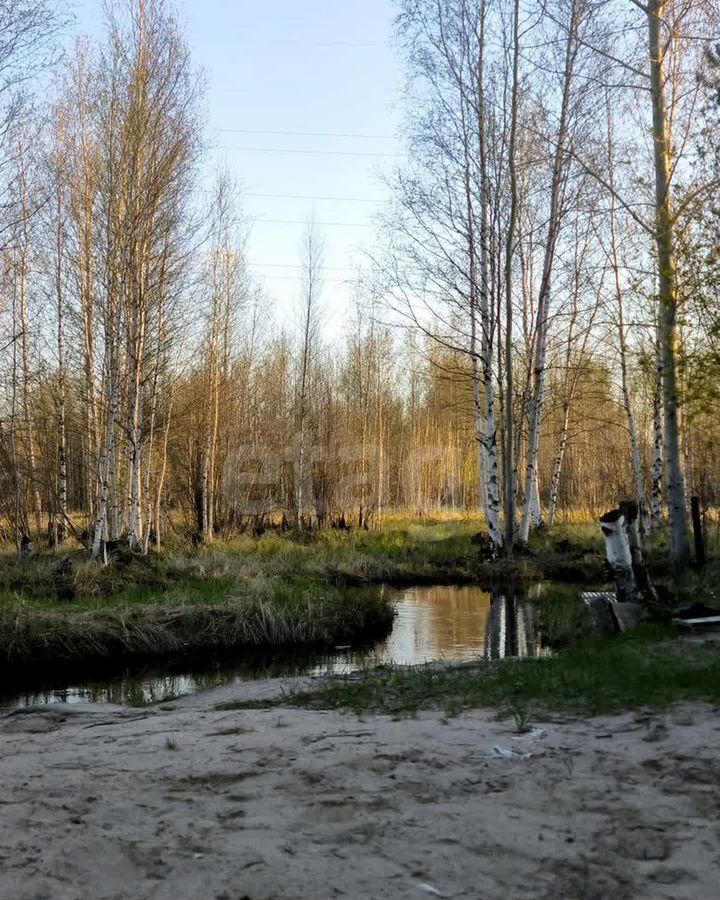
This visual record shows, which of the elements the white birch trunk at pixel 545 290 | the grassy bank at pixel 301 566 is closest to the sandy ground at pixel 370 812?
the grassy bank at pixel 301 566

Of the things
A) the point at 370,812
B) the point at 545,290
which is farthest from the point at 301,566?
the point at 370,812

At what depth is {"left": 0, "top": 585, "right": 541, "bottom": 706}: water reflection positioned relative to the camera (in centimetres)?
870

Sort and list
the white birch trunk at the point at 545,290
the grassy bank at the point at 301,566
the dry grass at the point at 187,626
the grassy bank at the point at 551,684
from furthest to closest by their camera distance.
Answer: the white birch trunk at the point at 545,290, the grassy bank at the point at 301,566, the dry grass at the point at 187,626, the grassy bank at the point at 551,684

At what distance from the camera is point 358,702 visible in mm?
5918

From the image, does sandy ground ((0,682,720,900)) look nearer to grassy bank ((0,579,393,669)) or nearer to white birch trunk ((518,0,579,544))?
grassy bank ((0,579,393,669))

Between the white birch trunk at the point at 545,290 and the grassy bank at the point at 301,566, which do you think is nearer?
the grassy bank at the point at 301,566

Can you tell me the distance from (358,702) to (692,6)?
10575 millimetres

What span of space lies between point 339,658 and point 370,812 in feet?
22.6

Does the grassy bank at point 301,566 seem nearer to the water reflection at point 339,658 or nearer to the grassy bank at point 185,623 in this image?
the grassy bank at point 185,623

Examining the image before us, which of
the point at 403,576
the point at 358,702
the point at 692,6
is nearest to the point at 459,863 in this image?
the point at 358,702

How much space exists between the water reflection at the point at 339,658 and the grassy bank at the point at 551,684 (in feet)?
7.01

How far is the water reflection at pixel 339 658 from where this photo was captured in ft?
28.6

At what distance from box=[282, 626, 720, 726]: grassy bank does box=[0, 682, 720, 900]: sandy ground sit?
1.18 feet

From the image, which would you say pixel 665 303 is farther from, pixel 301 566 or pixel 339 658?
pixel 301 566
